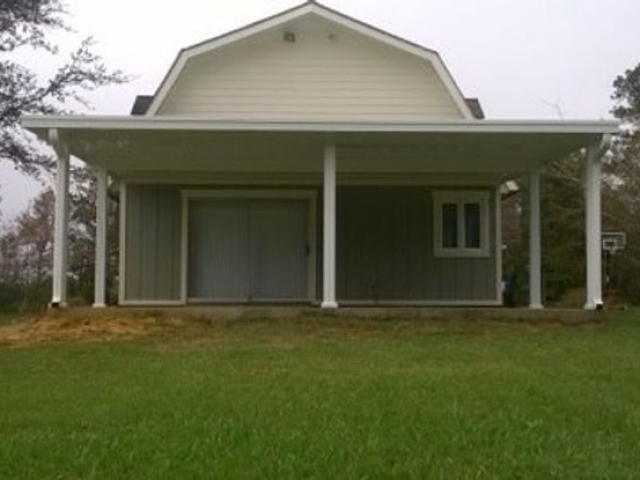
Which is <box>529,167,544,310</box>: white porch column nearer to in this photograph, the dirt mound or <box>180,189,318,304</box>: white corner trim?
<box>180,189,318,304</box>: white corner trim

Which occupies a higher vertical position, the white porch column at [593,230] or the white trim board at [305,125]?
the white trim board at [305,125]

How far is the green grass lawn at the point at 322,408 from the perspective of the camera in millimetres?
5844

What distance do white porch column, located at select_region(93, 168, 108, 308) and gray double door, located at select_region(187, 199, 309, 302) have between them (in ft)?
6.13

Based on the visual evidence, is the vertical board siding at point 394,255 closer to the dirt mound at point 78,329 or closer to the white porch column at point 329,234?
the white porch column at point 329,234

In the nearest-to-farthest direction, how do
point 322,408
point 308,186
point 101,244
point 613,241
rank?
point 322,408 < point 101,244 < point 308,186 < point 613,241

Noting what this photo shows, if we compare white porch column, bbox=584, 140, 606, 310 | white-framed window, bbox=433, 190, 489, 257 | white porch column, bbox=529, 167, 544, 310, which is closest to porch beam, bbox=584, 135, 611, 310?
white porch column, bbox=584, 140, 606, 310

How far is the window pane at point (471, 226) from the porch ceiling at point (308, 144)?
0.95m

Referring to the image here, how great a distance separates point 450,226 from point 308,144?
14.3 feet

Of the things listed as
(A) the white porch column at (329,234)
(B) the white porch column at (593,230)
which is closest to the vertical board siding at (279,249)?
(A) the white porch column at (329,234)

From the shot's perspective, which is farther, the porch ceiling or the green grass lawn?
the porch ceiling

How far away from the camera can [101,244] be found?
1716 cm

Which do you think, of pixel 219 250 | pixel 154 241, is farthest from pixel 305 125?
pixel 154 241

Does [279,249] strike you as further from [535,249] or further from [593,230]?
[593,230]

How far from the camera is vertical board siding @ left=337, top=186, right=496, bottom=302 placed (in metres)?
19.3
